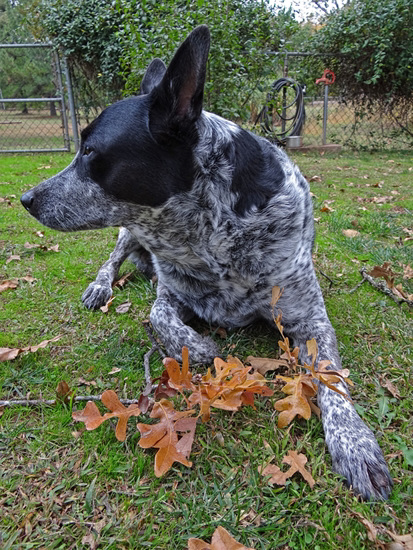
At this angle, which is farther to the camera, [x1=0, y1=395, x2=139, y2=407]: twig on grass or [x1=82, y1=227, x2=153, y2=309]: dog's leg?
[x1=82, y1=227, x2=153, y2=309]: dog's leg

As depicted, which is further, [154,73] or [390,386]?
[154,73]

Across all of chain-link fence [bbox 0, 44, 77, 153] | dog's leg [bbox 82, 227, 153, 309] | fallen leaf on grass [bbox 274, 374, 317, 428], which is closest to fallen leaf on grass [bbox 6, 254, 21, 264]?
dog's leg [bbox 82, 227, 153, 309]

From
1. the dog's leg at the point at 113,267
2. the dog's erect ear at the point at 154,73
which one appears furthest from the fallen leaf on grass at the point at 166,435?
the dog's erect ear at the point at 154,73

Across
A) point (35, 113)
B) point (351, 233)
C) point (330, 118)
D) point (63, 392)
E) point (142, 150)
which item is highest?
point (142, 150)

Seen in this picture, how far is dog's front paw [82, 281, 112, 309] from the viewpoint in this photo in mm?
2453

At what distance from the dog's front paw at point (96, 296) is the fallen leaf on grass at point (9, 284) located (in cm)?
53

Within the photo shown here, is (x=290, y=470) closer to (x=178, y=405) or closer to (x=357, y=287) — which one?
(x=178, y=405)

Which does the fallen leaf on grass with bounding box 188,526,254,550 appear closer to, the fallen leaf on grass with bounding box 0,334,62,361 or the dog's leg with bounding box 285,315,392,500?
the dog's leg with bounding box 285,315,392,500

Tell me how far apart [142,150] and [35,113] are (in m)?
9.63

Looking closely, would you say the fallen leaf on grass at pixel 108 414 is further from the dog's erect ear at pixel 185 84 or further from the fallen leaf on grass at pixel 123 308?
the dog's erect ear at pixel 185 84

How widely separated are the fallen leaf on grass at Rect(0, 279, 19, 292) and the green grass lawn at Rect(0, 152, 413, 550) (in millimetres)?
47

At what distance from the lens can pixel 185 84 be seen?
168cm

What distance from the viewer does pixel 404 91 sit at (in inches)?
347

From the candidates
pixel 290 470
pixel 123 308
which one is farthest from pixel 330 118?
pixel 290 470
